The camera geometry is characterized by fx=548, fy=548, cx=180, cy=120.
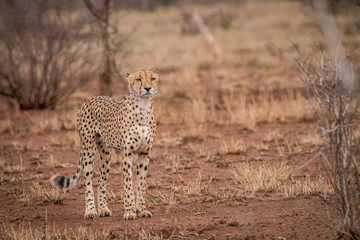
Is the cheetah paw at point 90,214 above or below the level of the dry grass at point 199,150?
below

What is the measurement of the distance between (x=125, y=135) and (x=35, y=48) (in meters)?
7.06

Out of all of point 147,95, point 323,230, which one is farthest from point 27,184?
point 323,230

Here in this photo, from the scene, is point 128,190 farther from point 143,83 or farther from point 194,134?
point 194,134

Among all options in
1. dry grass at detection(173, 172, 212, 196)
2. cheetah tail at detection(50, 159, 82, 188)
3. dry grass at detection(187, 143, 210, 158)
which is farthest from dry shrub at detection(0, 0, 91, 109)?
cheetah tail at detection(50, 159, 82, 188)

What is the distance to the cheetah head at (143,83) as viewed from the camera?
4766 mm

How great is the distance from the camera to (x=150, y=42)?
2302 centimetres

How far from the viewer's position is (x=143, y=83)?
4.77 meters

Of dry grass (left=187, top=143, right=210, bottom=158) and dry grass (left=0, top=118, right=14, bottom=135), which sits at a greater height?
dry grass (left=0, top=118, right=14, bottom=135)

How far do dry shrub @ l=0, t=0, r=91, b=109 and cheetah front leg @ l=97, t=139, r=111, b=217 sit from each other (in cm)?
599

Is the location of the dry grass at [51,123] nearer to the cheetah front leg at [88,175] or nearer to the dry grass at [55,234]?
the cheetah front leg at [88,175]

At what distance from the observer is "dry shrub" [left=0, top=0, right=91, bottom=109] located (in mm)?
11180

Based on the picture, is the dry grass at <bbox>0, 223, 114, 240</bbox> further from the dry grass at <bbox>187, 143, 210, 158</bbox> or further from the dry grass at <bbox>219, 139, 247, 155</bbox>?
the dry grass at <bbox>219, 139, 247, 155</bbox>

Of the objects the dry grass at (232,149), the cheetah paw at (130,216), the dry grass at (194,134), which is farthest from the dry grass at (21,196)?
the dry grass at (194,134)

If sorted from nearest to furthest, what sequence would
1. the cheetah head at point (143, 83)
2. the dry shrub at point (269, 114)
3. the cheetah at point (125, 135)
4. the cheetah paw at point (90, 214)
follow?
the cheetah head at point (143, 83) → the cheetah at point (125, 135) → the cheetah paw at point (90, 214) → the dry shrub at point (269, 114)
